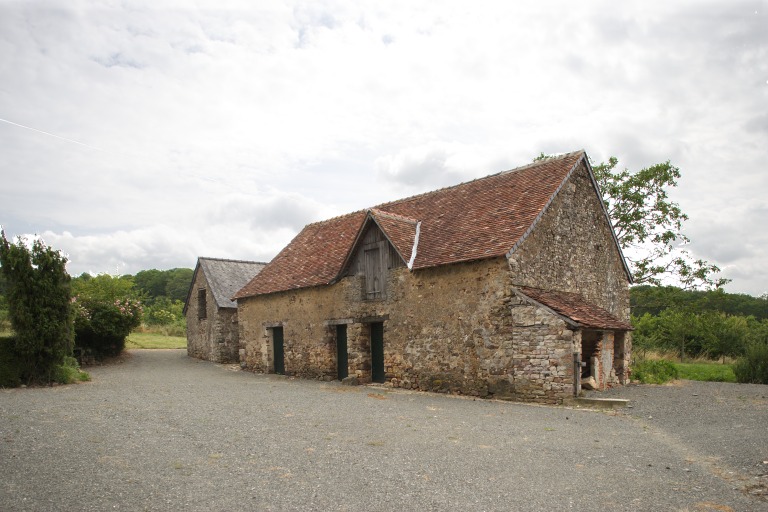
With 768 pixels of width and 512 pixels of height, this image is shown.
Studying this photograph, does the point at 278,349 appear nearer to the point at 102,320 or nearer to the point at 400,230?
the point at 400,230

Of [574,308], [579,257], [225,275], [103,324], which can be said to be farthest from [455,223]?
[103,324]

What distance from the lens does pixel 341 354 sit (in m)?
18.4

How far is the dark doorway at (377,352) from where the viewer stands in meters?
17.2

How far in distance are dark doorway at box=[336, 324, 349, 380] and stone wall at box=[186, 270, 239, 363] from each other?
9503mm

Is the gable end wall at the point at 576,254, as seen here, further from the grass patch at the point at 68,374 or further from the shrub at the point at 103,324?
the shrub at the point at 103,324

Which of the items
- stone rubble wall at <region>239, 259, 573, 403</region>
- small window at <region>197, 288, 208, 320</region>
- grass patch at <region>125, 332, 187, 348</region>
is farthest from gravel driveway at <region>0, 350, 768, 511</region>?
grass patch at <region>125, 332, 187, 348</region>

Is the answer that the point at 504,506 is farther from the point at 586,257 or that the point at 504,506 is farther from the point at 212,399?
the point at 586,257

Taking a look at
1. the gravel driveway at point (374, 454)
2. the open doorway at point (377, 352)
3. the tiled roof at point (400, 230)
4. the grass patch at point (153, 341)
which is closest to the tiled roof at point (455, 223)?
the tiled roof at point (400, 230)

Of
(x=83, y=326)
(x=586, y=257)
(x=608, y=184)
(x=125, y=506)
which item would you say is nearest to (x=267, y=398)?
(x=125, y=506)

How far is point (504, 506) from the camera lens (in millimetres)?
5426

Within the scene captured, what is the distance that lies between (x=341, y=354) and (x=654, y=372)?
32.2 feet

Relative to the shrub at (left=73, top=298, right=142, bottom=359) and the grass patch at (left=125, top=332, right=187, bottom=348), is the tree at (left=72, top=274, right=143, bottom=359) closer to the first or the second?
the shrub at (left=73, top=298, right=142, bottom=359)

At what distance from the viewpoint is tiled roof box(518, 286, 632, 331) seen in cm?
1282

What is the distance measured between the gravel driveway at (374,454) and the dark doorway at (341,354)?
5.19m
